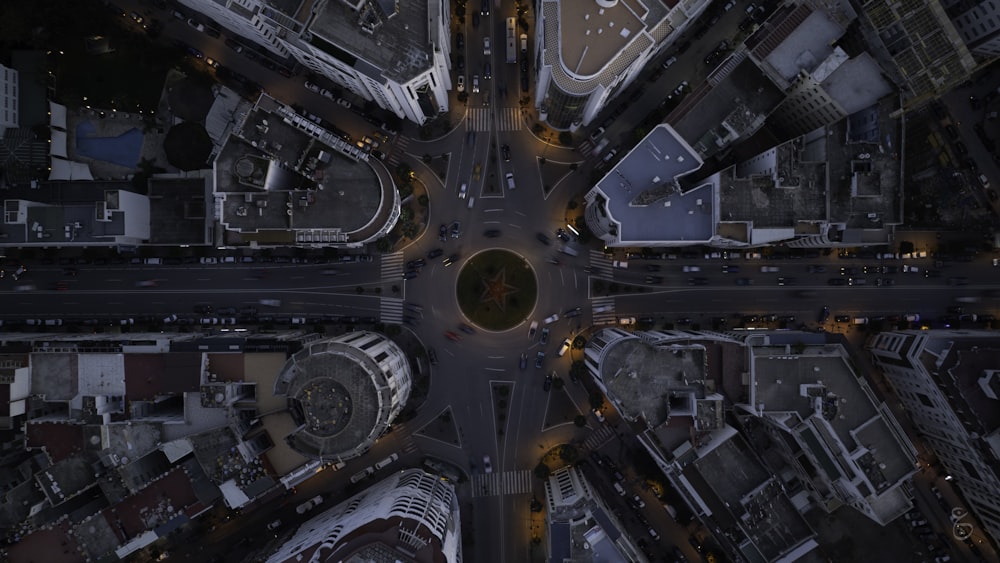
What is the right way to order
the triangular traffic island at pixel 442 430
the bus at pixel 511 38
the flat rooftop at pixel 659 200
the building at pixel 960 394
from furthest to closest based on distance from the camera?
the triangular traffic island at pixel 442 430, the bus at pixel 511 38, the building at pixel 960 394, the flat rooftop at pixel 659 200

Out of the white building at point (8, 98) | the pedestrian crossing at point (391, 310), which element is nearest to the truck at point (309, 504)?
the pedestrian crossing at point (391, 310)

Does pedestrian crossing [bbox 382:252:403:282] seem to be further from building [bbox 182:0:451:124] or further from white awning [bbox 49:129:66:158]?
white awning [bbox 49:129:66:158]

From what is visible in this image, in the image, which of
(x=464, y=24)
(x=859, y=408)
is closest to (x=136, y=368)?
(x=464, y=24)

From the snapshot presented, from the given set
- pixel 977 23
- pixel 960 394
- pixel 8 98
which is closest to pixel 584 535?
pixel 960 394

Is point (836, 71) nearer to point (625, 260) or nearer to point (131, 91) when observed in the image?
point (625, 260)

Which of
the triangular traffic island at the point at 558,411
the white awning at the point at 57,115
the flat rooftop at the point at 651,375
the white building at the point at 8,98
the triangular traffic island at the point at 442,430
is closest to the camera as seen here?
the flat rooftop at the point at 651,375

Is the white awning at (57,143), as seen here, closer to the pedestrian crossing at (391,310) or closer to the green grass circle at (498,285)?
the pedestrian crossing at (391,310)
